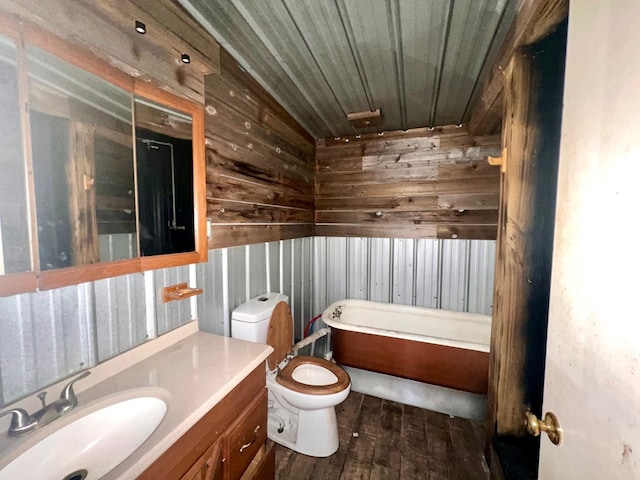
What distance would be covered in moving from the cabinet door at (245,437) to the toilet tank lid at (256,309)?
49 centimetres

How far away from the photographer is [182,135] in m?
1.32

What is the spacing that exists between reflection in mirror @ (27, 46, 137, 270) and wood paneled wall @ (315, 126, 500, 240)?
2.14 m

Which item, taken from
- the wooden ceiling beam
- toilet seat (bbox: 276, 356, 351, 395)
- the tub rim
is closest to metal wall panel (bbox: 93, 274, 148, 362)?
toilet seat (bbox: 276, 356, 351, 395)

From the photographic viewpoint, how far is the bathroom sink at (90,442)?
0.67 meters

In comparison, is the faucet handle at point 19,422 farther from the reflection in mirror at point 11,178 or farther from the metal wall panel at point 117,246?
the metal wall panel at point 117,246

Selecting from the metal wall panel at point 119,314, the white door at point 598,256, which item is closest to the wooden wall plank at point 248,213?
the metal wall panel at point 119,314

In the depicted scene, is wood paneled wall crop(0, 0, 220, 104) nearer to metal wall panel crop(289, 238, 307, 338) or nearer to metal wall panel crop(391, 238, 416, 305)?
metal wall panel crop(289, 238, 307, 338)

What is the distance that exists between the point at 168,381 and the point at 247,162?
1.35 m

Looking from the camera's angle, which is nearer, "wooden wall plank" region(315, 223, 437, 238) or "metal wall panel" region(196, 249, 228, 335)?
"metal wall panel" region(196, 249, 228, 335)

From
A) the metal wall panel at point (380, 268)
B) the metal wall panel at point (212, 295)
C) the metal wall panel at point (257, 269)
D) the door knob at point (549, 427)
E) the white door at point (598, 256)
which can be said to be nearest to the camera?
the white door at point (598, 256)

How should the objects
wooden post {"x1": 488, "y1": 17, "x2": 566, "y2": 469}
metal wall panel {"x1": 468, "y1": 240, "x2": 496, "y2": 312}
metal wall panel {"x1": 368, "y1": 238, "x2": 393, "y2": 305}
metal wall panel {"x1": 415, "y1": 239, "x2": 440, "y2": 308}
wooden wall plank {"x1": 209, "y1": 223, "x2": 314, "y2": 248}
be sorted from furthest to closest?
metal wall panel {"x1": 368, "y1": 238, "x2": 393, "y2": 305} → metal wall panel {"x1": 415, "y1": 239, "x2": 440, "y2": 308} → metal wall panel {"x1": 468, "y1": 240, "x2": 496, "y2": 312} → wooden wall plank {"x1": 209, "y1": 223, "x2": 314, "y2": 248} → wooden post {"x1": 488, "y1": 17, "x2": 566, "y2": 469}

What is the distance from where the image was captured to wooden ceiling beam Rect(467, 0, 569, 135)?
3.22 ft

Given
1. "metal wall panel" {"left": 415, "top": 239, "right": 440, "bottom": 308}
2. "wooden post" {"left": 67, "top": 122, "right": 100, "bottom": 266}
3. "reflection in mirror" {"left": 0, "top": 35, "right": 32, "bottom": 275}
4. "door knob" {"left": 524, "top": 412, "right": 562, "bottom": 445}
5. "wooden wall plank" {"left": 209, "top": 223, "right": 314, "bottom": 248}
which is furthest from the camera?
"metal wall panel" {"left": 415, "top": 239, "right": 440, "bottom": 308}

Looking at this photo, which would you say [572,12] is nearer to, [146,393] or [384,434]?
[146,393]
